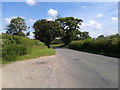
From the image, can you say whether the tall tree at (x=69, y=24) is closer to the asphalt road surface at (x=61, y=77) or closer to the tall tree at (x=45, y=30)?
the tall tree at (x=45, y=30)

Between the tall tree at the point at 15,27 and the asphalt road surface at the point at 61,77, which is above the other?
the tall tree at the point at 15,27

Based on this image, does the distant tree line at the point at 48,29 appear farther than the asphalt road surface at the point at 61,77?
Yes

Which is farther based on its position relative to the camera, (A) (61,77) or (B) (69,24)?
(B) (69,24)

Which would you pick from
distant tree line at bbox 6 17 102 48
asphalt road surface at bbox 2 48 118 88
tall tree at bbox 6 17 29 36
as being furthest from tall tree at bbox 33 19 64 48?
asphalt road surface at bbox 2 48 118 88

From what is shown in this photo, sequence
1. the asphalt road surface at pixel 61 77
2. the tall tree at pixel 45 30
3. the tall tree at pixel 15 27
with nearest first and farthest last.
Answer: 1. the asphalt road surface at pixel 61 77
2. the tall tree at pixel 45 30
3. the tall tree at pixel 15 27

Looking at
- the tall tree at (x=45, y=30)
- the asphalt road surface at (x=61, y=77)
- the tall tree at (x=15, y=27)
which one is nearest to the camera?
the asphalt road surface at (x=61, y=77)

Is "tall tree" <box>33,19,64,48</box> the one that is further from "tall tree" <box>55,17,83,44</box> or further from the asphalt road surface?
the asphalt road surface

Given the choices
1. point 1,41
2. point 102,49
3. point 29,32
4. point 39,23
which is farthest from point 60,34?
point 1,41

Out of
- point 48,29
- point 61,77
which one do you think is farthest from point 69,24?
point 61,77

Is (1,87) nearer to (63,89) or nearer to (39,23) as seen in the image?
(63,89)

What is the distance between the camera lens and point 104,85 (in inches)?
234

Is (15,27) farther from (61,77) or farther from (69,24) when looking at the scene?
(61,77)

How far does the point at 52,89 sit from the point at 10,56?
11516 mm

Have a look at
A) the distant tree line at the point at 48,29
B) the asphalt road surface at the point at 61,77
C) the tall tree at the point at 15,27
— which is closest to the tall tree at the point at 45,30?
the distant tree line at the point at 48,29
